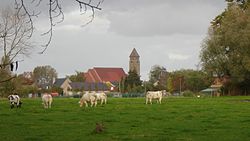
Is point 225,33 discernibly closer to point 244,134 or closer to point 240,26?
point 240,26

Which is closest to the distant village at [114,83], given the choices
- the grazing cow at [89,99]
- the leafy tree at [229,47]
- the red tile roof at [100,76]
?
the red tile roof at [100,76]

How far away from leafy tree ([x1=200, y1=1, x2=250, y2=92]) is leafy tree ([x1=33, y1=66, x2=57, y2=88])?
89657 millimetres

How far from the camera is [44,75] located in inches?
6363

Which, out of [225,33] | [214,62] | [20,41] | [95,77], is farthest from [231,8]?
[95,77]

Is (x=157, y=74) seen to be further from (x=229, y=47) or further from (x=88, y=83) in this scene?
(x=229, y=47)

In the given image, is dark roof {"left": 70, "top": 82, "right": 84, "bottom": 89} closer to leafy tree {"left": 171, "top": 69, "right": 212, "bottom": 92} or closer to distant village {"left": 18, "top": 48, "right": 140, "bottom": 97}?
distant village {"left": 18, "top": 48, "right": 140, "bottom": 97}

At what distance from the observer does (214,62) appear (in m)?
72.9

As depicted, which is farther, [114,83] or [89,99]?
[114,83]

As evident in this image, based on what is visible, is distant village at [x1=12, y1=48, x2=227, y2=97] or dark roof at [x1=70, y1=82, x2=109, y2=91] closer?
distant village at [x1=12, y1=48, x2=227, y2=97]

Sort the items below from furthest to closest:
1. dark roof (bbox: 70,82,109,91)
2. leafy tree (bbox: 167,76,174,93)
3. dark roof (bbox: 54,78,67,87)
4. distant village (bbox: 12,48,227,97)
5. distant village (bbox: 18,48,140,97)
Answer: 1. dark roof (bbox: 54,78,67,87)
2. dark roof (bbox: 70,82,109,91)
3. distant village (bbox: 18,48,140,97)
4. leafy tree (bbox: 167,76,174,93)
5. distant village (bbox: 12,48,227,97)

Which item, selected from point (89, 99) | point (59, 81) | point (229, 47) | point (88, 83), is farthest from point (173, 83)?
point (89, 99)

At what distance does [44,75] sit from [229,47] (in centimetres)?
10076

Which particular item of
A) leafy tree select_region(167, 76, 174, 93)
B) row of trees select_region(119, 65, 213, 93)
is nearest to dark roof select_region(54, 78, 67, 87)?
row of trees select_region(119, 65, 213, 93)

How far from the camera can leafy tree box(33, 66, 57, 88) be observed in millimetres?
156125
